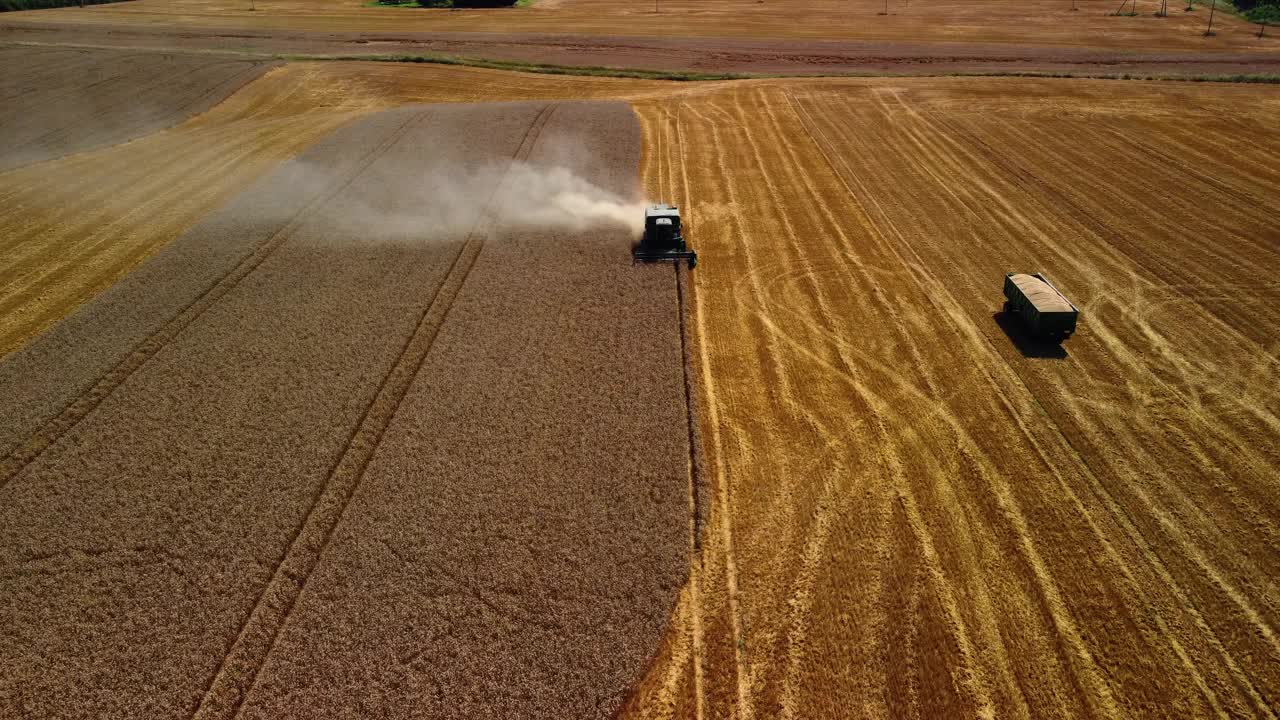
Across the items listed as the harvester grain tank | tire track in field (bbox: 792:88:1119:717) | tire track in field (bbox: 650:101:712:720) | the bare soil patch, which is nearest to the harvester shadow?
the harvester grain tank

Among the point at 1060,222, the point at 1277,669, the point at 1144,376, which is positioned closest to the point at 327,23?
the point at 1060,222

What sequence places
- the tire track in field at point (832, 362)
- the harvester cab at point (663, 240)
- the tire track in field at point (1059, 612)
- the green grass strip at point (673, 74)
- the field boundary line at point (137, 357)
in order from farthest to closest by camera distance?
the green grass strip at point (673, 74), the harvester cab at point (663, 240), the field boundary line at point (137, 357), the tire track in field at point (832, 362), the tire track in field at point (1059, 612)

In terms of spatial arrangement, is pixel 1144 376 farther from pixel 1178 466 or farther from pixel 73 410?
pixel 73 410

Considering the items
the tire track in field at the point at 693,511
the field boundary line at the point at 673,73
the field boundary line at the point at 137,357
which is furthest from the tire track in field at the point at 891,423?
the field boundary line at the point at 673,73

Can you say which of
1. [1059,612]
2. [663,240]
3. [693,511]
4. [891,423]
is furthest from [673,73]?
[1059,612]

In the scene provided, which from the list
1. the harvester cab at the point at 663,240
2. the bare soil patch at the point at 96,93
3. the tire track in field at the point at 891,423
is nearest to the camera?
the tire track in field at the point at 891,423

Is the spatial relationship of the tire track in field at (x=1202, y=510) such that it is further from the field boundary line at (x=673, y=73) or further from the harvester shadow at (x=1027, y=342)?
the field boundary line at (x=673, y=73)

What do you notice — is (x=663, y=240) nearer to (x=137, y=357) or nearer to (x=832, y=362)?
(x=832, y=362)
